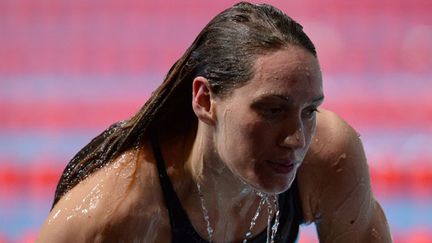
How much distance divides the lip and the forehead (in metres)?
0.15

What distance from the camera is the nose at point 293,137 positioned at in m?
1.83

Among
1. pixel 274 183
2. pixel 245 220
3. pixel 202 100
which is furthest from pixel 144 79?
pixel 274 183

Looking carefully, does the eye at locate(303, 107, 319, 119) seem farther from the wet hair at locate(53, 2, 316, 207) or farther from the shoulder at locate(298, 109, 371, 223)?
the shoulder at locate(298, 109, 371, 223)

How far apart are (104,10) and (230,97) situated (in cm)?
333

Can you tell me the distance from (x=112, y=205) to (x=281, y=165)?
0.39m

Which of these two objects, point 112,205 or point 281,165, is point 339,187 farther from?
point 112,205

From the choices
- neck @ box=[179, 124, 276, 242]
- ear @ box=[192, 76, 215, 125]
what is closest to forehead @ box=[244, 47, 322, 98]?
ear @ box=[192, 76, 215, 125]

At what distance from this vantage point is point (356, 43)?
15.8ft

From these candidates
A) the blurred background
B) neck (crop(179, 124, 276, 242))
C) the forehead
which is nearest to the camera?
the forehead

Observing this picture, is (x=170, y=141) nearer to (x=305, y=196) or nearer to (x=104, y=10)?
(x=305, y=196)

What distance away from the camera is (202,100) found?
6.50 feet

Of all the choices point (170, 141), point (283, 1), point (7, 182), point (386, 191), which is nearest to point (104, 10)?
point (283, 1)

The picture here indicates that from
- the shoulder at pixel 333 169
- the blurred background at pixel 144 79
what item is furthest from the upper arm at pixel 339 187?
the blurred background at pixel 144 79

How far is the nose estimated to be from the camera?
1833 millimetres
